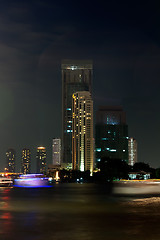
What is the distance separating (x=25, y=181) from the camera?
17150 cm

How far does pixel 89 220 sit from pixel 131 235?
286 inches

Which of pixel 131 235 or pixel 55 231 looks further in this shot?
pixel 55 231

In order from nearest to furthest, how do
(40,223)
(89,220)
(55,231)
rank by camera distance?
(55,231), (40,223), (89,220)

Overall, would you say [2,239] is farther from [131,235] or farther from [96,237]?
[131,235]

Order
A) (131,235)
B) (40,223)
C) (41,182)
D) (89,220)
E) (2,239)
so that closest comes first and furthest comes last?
(2,239) < (131,235) < (40,223) < (89,220) < (41,182)

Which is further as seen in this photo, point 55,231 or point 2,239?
point 55,231

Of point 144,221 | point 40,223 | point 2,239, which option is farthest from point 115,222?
point 2,239

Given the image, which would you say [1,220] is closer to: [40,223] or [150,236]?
[40,223]

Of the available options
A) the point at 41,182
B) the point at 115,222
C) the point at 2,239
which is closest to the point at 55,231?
the point at 2,239

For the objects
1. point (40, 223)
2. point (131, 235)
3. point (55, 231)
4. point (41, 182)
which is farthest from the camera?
point (41, 182)

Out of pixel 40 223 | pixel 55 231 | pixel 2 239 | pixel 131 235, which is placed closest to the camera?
pixel 2 239

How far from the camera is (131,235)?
66.4ft

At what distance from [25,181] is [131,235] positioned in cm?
15418

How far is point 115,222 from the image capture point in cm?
2605
